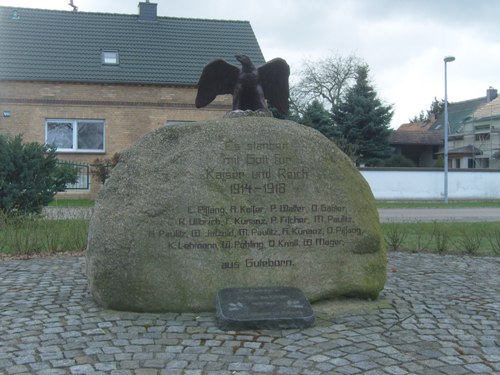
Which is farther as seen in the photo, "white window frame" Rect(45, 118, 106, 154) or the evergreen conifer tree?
the evergreen conifer tree

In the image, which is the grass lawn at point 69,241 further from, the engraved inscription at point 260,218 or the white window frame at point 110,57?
the white window frame at point 110,57

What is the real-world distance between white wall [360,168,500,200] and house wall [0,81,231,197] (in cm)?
797

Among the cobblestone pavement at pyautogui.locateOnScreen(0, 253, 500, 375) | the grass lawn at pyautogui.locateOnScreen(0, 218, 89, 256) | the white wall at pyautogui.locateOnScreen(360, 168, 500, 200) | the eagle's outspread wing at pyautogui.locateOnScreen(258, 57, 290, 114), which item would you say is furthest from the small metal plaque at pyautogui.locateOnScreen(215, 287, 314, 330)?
the white wall at pyautogui.locateOnScreen(360, 168, 500, 200)

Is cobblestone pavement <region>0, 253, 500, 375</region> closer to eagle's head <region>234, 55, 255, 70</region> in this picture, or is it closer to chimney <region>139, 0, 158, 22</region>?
eagle's head <region>234, 55, 255, 70</region>

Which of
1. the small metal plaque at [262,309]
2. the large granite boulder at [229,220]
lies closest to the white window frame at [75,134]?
the large granite boulder at [229,220]

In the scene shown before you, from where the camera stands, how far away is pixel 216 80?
6.77 metres

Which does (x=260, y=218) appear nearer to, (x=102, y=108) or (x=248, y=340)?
(x=248, y=340)

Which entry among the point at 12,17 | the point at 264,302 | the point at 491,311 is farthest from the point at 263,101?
the point at 12,17

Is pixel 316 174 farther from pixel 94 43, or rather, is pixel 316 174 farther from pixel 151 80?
pixel 94 43

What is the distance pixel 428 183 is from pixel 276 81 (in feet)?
67.8

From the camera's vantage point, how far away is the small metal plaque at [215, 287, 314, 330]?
4387 mm

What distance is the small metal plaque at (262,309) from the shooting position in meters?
4.39

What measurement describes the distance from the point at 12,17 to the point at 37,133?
18.5 ft

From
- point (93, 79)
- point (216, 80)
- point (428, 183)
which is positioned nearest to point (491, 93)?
point (428, 183)
